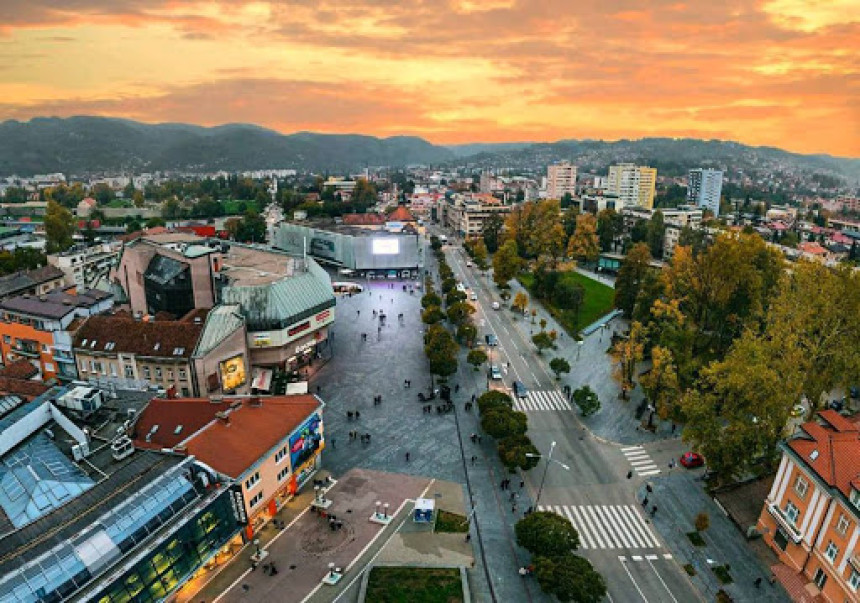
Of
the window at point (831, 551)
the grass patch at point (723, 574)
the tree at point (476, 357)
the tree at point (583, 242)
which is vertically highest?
the tree at point (583, 242)

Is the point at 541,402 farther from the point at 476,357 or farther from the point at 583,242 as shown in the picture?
the point at 583,242

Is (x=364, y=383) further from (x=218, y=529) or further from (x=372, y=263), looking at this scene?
(x=372, y=263)

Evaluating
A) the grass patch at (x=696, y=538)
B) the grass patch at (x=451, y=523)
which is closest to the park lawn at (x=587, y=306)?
the grass patch at (x=696, y=538)

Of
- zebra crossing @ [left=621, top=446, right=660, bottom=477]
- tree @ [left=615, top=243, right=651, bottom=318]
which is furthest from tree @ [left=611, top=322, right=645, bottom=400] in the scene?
tree @ [left=615, top=243, right=651, bottom=318]

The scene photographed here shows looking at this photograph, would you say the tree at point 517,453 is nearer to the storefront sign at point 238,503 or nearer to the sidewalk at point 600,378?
the sidewalk at point 600,378

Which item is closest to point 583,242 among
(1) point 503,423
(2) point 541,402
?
(2) point 541,402

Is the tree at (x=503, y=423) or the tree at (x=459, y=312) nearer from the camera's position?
the tree at (x=503, y=423)

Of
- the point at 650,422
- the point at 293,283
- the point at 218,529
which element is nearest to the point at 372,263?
the point at 293,283
